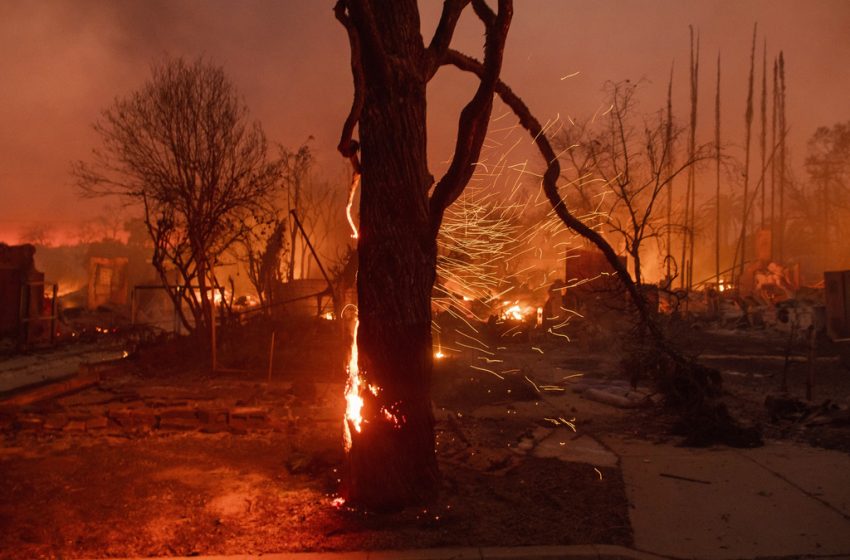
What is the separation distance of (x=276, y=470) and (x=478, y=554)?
263 cm

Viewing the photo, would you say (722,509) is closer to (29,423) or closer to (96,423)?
(96,423)

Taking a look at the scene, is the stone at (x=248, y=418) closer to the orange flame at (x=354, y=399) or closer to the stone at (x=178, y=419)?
the stone at (x=178, y=419)

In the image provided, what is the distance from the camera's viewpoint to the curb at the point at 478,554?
4125 millimetres

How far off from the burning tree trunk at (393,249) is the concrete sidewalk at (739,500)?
1885 millimetres

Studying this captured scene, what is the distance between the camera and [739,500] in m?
5.28

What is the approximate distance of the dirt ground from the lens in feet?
14.9

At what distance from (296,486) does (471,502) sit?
5.30ft

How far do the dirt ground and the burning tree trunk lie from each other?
43cm

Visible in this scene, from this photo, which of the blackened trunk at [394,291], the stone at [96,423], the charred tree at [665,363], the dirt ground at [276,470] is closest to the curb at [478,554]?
the dirt ground at [276,470]

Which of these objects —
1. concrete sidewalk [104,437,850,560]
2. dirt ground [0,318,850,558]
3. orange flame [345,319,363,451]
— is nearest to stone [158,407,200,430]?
dirt ground [0,318,850,558]

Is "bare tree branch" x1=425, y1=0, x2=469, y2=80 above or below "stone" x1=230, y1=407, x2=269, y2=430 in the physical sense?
above

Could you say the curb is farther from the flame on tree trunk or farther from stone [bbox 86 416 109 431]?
stone [bbox 86 416 109 431]

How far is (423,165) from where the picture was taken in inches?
209

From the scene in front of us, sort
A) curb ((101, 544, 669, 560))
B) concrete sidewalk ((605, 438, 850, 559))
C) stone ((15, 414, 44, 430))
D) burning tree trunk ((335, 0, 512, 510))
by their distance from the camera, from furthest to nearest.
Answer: stone ((15, 414, 44, 430))
burning tree trunk ((335, 0, 512, 510))
concrete sidewalk ((605, 438, 850, 559))
curb ((101, 544, 669, 560))
